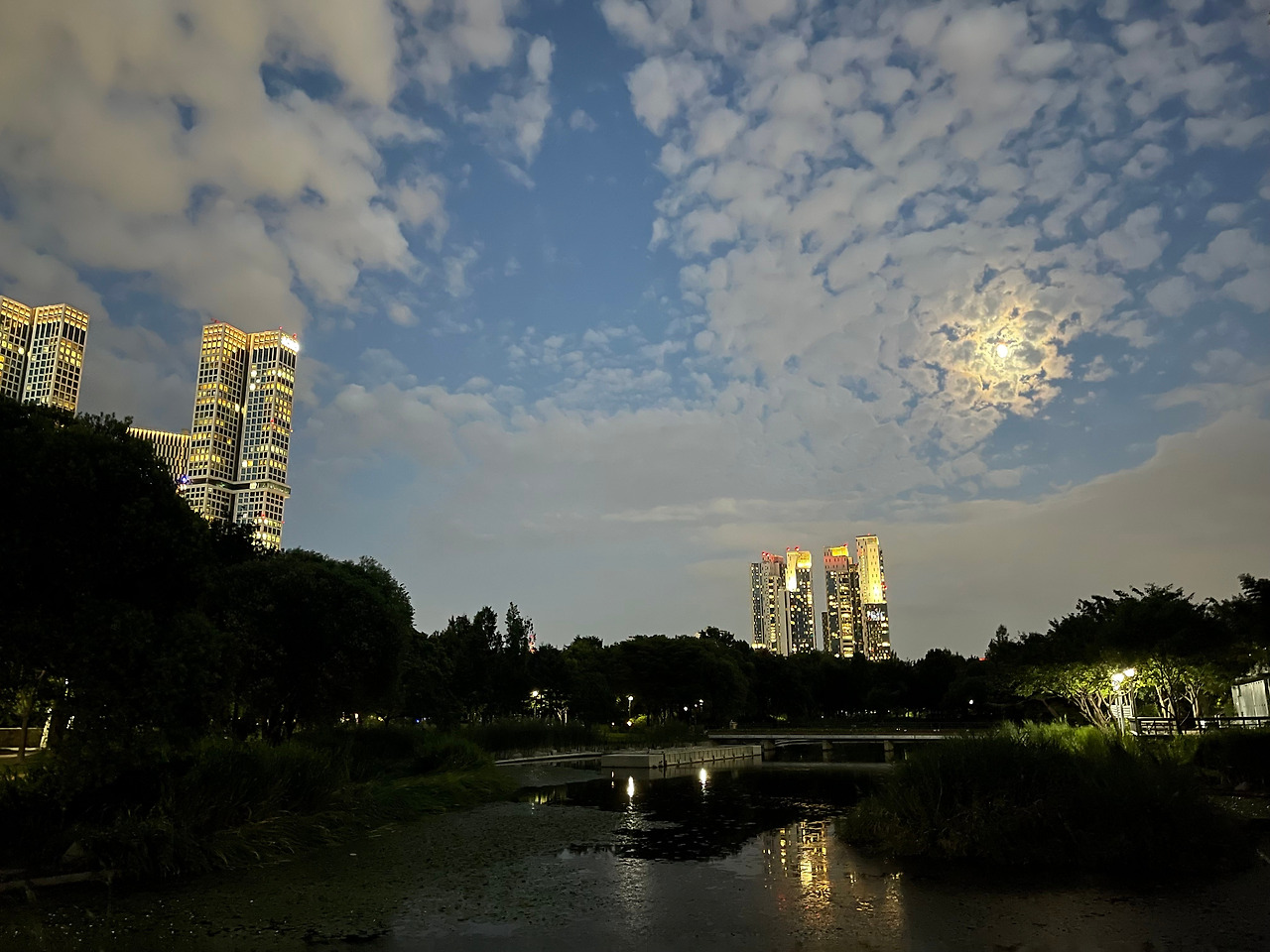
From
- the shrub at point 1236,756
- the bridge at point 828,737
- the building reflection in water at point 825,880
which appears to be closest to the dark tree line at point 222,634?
the shrub at point 1236,756

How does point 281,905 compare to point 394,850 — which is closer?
point 281,905

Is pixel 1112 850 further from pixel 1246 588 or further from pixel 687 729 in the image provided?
pixel 687 729

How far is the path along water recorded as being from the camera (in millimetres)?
8047

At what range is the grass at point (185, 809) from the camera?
35.7 ft

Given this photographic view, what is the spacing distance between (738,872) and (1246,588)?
20.8 meters

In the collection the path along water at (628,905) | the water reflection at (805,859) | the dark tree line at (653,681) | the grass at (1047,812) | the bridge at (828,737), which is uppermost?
the dark tree line at (653,681)

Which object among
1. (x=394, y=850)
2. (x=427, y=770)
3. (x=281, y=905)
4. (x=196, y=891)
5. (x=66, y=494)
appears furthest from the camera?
(x=427, y=770)

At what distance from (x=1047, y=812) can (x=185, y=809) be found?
11980 millimetres

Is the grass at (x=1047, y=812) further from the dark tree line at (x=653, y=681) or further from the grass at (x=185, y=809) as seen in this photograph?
the dark tree line at (x=653, y=681)

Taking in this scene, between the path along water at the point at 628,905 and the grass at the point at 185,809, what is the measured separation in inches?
28.3

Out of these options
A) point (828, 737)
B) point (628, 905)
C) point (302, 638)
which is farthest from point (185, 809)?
point (828, 737)

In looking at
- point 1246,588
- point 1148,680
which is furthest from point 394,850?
point 1148,680

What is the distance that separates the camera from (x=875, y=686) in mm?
106188

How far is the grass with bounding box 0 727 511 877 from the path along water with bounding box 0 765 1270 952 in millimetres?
720
